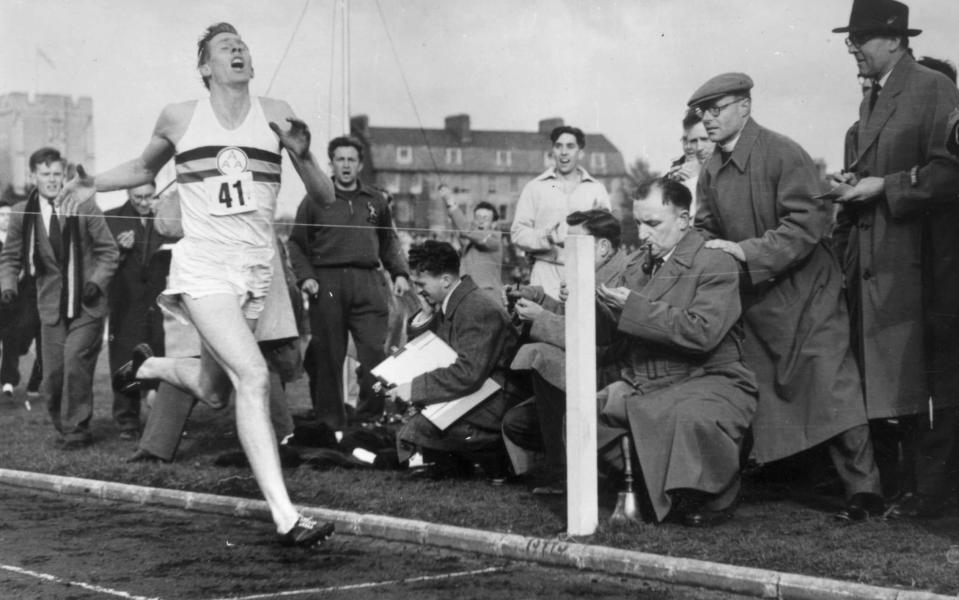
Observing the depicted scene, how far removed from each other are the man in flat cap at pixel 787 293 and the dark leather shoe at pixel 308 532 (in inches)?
83.5

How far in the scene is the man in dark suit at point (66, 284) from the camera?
1038 centimetres

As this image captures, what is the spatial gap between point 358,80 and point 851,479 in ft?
16.4

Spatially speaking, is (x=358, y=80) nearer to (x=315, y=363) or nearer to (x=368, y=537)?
(x=315, y=363)

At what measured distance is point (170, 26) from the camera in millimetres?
8750

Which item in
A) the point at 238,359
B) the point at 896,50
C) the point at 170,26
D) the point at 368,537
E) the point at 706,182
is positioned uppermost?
the point at 170,26

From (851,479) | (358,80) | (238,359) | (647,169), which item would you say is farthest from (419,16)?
(851,479)

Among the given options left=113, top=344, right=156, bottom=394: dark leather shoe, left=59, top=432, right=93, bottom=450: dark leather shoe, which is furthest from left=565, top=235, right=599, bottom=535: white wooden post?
left=59, top=432, right=93, bottom=450: dark leather shoe

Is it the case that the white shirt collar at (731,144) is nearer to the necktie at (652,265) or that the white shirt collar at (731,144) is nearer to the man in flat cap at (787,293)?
the man in flat cap at (787,293)

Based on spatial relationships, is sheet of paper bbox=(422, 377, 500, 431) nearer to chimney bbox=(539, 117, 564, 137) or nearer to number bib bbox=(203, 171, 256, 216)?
number bib bbox=(203, 171, 256, 216)

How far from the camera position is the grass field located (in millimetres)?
5340

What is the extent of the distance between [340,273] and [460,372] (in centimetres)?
296

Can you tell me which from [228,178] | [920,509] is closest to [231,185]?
[228,178]

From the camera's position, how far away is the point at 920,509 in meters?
6.27

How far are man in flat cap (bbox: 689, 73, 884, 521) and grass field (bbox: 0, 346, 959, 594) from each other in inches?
14.8
